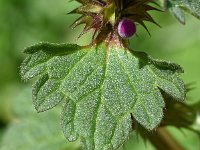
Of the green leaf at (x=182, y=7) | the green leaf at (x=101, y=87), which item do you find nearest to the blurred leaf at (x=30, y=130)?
the green leaf at (x=101, y=87)

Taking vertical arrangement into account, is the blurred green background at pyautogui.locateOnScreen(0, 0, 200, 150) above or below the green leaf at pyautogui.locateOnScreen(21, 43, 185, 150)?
below

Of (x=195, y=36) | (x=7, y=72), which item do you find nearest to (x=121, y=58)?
(x=195, y=36)

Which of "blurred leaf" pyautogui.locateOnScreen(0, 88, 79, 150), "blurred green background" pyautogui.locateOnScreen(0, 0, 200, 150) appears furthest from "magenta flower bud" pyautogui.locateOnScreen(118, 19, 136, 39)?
"blurred leaf" pyautogui.locateOnScreen(0, 88, 79, 150)

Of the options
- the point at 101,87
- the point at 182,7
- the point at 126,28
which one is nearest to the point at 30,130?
the point at 101,87

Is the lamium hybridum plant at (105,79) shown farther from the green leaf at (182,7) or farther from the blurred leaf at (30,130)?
the blurred leaf at (30,130)

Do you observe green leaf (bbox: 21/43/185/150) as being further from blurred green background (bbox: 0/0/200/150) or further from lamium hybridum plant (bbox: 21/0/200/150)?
blurred green background (bbox: 0/0/200/150)

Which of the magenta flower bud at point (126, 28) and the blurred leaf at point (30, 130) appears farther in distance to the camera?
the blurred leaf at point (30, 130)

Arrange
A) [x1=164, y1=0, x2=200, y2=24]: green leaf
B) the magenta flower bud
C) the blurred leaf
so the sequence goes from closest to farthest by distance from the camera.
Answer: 1. [x1=164, y1=0, x2=200, y2=24]: green leaf
2. the magenta flower bud
3. the blurred leaf
